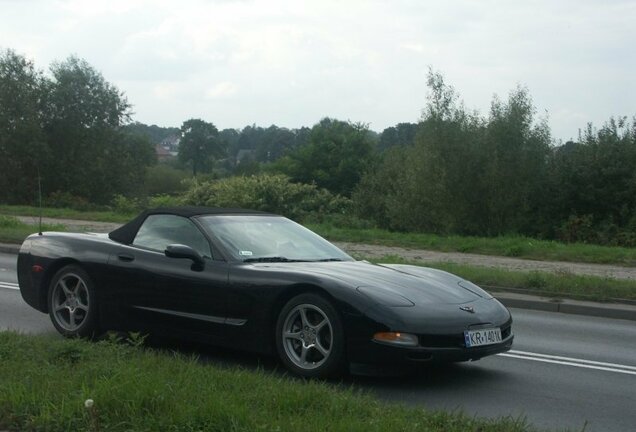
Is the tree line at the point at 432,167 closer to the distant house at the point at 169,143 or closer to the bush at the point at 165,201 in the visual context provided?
the bush at the point at 165,201

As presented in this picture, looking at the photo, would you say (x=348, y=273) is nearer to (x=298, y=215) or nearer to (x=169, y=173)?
(x=298, y=215)

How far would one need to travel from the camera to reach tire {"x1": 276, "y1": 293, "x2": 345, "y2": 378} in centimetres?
727

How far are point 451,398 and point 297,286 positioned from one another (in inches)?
56.2

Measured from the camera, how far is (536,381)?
790 cm

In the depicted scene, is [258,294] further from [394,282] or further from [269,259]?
[394,282]

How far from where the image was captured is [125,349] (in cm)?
721

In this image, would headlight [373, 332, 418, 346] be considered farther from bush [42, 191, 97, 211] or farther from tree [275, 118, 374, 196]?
tree [275, 118, 374, 196]

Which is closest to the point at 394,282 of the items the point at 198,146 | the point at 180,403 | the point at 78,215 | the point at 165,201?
the point at 180,403

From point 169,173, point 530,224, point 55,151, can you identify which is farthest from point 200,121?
point 530,224

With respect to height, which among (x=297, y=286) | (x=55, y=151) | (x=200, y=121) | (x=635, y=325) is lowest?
(x=635, y=325)

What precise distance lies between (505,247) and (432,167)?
45.6 ft

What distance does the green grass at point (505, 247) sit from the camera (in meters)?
19.4

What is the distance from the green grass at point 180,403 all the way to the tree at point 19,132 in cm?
4025

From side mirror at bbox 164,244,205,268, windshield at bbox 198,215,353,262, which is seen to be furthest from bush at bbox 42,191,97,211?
side mirror at bbox 164,244,205,268
